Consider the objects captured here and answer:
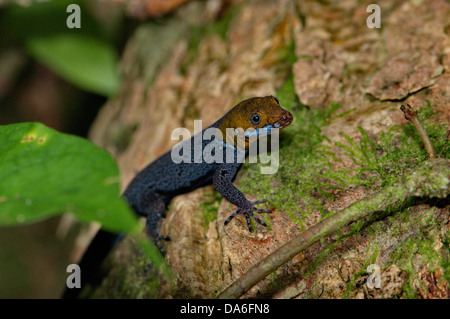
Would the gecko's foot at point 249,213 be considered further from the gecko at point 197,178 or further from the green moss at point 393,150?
the green moss at point 393,150

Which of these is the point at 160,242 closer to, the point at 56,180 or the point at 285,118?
the point at 285,118

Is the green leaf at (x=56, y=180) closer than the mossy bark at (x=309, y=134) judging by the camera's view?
Yes

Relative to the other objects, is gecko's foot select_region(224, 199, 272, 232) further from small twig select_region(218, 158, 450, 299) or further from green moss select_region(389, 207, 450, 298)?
green moss select_region(389, 207, 450, 298)

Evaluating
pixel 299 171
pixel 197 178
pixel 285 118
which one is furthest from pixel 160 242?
pixel 285 118

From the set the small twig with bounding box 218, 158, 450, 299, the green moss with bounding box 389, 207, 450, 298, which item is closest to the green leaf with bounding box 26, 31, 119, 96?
the small twig with bounding box 218, 158, 450, 299

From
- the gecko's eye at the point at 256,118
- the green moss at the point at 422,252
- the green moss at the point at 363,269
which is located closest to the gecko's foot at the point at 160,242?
the gecko's eye at the point at 256,118
